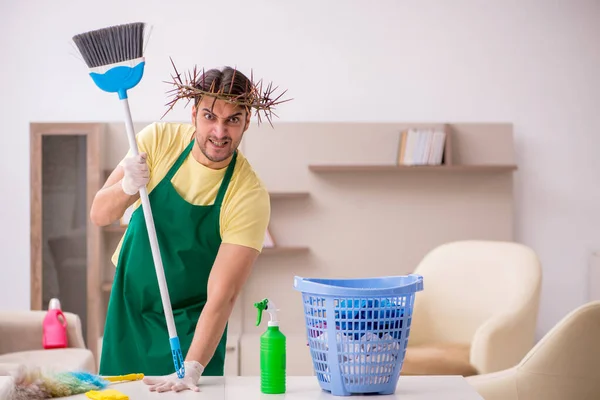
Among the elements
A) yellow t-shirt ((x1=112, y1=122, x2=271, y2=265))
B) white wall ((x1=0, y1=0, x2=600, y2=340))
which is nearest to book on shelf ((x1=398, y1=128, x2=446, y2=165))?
white wall ((x1=0, y1=0, x2=600, y2=340))

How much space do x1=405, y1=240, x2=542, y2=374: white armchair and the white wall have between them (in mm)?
1295

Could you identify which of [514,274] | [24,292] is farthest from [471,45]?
[24,292]

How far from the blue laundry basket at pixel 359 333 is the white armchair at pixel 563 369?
97 cm

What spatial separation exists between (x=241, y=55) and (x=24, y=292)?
2020 mm

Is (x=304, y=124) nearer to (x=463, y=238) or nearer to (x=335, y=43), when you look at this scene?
(x=335, y=43)

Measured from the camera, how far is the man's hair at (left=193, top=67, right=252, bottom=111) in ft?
7.15

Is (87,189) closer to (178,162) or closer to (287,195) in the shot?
(287,195)

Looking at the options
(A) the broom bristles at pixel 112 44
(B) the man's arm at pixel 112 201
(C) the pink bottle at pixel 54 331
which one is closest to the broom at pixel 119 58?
(A) the broom bristles at pixel 112 44

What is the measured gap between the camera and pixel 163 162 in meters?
2.39

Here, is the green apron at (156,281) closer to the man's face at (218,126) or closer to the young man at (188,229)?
the young man at (188,229)

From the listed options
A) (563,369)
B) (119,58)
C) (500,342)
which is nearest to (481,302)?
(500,342)

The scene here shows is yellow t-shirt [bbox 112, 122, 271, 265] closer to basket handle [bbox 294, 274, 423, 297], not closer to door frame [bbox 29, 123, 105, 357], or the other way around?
basket handle [bbox 294, 274, 423, 297]

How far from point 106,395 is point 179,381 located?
0.64 feet

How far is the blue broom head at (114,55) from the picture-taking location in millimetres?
2057
